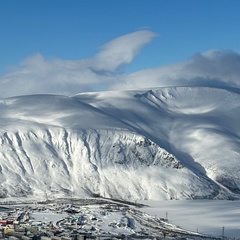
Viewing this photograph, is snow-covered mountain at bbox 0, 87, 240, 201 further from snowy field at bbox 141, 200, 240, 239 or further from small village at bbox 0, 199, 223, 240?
small village at bbox 0, 199, 223, 240

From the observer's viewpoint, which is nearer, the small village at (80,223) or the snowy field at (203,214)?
the small village at (80,223)

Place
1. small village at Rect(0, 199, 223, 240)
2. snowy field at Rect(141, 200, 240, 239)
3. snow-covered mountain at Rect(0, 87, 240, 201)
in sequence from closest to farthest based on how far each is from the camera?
small village at Rect(0, 199, 223, 240) < snowy field at Rect(141, 200, 240, 239) < snow-covered mountain at Rect(0, 87, 240, 201)

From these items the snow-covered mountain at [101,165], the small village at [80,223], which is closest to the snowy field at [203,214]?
the small village at [80,223]

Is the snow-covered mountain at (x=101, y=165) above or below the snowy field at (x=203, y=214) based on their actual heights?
above

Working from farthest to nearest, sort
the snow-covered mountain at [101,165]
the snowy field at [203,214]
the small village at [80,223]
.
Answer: the snow-covered mountain at [101,165] → the snowy field at [203,214] → the small village at [80,223]

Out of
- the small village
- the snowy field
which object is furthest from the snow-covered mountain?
the small village

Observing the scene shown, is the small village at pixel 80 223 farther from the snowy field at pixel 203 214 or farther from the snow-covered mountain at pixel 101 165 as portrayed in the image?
the snow-covered mountain at pixel 101 165
